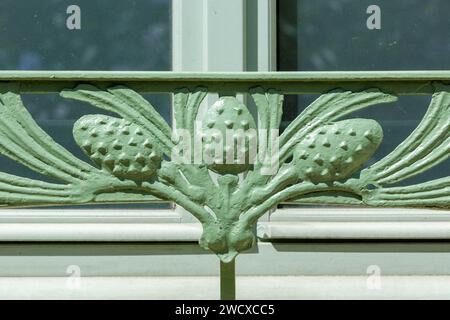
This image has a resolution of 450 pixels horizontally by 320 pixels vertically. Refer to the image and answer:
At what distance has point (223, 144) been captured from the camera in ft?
11.1

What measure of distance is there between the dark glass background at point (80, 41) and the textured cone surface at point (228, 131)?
7.92ft

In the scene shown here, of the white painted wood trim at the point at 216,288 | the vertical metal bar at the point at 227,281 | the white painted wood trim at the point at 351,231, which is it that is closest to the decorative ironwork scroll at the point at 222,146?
the vertical metal bar at the point at 227,281

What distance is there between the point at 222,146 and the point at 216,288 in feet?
6.65

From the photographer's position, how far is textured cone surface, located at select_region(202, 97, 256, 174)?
337 centimetres

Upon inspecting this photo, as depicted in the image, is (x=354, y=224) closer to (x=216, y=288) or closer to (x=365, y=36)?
(x=216, y=288)

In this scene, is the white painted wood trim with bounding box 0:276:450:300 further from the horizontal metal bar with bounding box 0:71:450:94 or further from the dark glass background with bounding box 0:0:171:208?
the horizontal metal bar with bounding box 0:71:450:94

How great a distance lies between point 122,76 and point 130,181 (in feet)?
1.36

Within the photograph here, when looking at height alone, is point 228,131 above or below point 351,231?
above

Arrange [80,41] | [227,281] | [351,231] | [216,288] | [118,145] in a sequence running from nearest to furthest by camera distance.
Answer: [118,145]
[227,281]
[216,288]
[351,231]
[80,41]

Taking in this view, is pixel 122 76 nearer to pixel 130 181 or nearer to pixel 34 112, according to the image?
pixel 130 181

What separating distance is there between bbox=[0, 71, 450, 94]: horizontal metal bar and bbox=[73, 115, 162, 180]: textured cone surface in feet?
0.52

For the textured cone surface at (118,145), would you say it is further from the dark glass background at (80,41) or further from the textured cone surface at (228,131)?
the dark glass background at (80,41)

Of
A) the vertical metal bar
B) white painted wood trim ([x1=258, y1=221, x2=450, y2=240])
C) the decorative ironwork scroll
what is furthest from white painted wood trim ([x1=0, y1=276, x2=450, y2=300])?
the decorative ironwork scroll

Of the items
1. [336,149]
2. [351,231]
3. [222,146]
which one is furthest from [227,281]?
[351,231]
